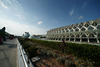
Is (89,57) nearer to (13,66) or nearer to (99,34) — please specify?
(13,66)

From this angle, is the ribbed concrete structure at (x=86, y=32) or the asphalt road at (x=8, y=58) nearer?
the asphalt road at (x=8, y=58)

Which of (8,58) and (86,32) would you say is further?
(86,32)

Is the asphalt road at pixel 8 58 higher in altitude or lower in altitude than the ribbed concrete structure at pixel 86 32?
lower

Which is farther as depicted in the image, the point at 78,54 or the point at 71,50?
the point at 71,50

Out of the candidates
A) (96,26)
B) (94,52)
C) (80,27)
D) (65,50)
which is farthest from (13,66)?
(80,27)

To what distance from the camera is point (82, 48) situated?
178 inches

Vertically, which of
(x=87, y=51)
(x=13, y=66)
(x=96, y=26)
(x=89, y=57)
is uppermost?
(x=96, y=26)

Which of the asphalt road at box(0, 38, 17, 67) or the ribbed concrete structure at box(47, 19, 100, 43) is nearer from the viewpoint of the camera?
the asphalt road at box(0, 38, 17, 67)

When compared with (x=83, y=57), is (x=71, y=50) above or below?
above

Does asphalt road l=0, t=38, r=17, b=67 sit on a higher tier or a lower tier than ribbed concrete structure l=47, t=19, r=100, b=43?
lower

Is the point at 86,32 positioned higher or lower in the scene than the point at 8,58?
higher

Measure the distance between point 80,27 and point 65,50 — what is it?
88.0 ft

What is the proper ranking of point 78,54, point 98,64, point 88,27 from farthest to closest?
point 88,27 → point 78,54 → point 98,64

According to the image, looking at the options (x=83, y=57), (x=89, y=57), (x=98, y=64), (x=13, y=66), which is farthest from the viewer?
(x=83, y=57)
